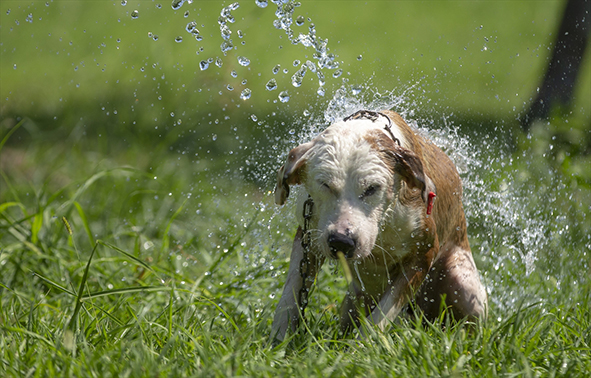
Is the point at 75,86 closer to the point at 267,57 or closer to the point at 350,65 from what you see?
the point at 267,57

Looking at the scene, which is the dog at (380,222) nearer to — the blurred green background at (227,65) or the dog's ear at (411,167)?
the dog's ear at (411,167)

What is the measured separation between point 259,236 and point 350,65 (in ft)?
10.7

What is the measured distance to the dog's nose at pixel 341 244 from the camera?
2789 mm

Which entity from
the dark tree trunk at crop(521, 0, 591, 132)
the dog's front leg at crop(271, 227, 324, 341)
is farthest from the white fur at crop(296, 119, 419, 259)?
the dark tree trunk at crop(521, 0, 591, 132)

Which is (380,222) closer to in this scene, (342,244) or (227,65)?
(342,244)

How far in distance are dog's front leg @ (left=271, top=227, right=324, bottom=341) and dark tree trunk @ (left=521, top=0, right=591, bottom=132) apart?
415 cm

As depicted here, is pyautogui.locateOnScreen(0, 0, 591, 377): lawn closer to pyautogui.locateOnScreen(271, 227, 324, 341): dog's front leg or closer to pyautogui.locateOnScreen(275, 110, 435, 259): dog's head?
pyautogui.locateOnScreen(271, 227, 324, 341): dog's front leg

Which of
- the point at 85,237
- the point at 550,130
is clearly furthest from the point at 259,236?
the point at 550,130

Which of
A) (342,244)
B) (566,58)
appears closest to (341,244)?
(342,244)

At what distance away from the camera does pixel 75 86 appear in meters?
8.43

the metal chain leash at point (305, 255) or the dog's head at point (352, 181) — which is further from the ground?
the dog's head at point (352, 181)

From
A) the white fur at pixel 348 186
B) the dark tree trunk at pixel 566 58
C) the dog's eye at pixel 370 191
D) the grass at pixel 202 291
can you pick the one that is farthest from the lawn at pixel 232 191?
the dog's eye at pixel 370 191

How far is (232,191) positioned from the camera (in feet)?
20.2

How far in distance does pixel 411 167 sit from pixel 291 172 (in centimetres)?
58
